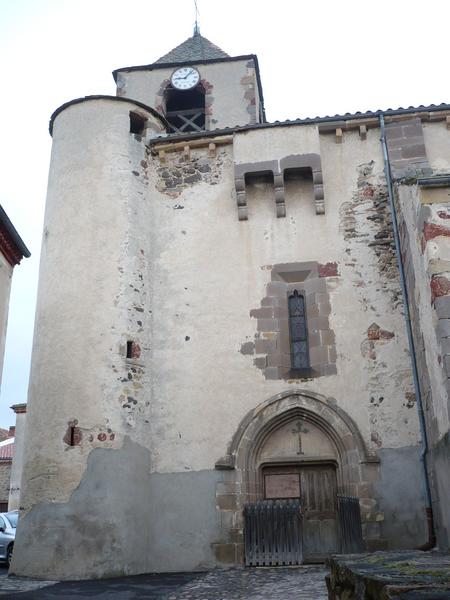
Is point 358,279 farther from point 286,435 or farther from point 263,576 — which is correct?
point 263,576

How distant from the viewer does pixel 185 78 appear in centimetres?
1509

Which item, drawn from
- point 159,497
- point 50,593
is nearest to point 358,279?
point 159,497

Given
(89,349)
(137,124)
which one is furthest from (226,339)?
(137,124)

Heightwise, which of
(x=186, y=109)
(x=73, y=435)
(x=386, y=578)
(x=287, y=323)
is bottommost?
(x=386, y=578)

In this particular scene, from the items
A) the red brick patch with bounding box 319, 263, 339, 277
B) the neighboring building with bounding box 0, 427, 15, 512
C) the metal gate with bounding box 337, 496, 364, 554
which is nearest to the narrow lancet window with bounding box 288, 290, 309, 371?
the red brick patch with bounding box 319, 263, 339, 277

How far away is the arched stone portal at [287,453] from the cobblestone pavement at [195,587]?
989mm

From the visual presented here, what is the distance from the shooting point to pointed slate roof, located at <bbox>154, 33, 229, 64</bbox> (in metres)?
15.7

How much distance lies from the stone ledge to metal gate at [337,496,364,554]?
4.70 meters

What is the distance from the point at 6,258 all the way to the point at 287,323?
4.51 metres

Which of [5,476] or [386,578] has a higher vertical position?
[5,476]

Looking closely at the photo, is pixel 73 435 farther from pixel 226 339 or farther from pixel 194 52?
pixel 194 52

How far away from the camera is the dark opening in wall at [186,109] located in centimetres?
1456

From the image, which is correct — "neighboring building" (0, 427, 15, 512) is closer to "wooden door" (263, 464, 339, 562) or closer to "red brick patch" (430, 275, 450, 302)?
"wooden door" (263, 464, 339, 562)

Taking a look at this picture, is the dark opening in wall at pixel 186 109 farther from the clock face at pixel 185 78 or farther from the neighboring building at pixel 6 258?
the neighboring building at pixel 6 258
